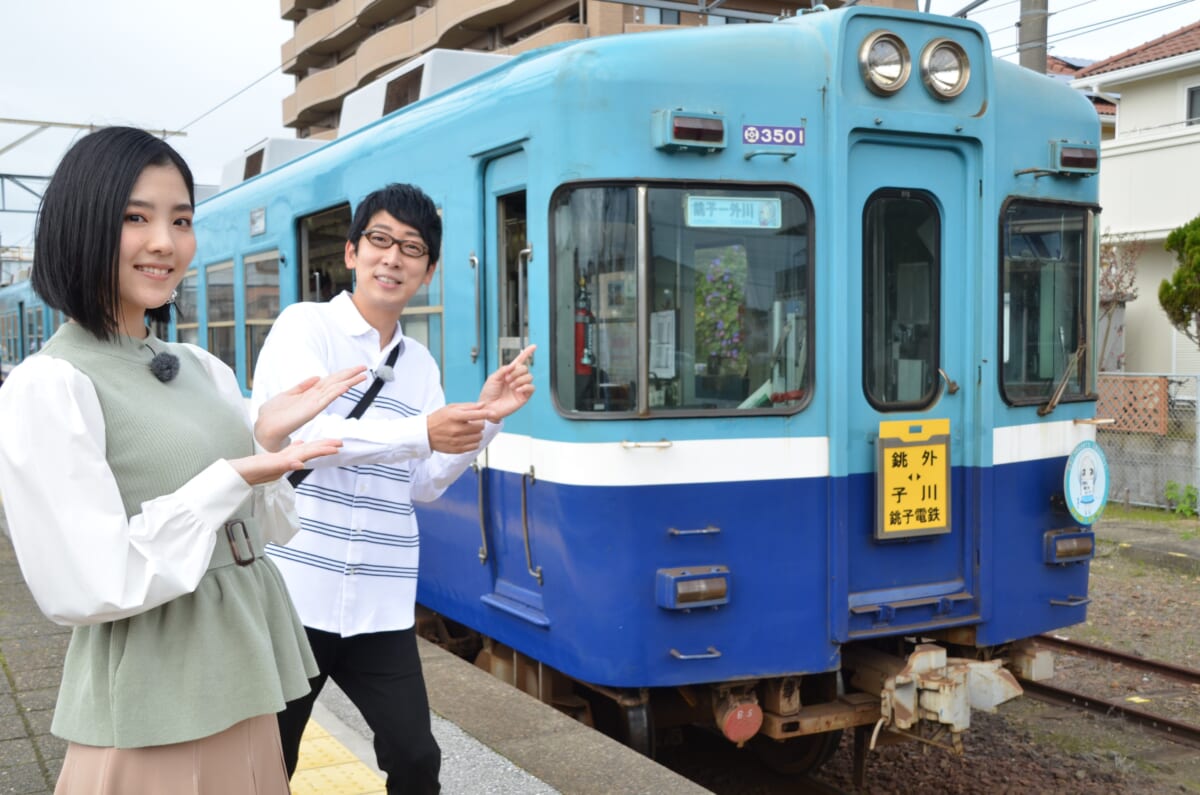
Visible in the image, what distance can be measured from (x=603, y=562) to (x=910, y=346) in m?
1.55

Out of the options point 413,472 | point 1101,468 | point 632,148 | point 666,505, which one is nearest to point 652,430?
point 666,505

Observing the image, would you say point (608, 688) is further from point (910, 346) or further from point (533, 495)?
point (910, 346)

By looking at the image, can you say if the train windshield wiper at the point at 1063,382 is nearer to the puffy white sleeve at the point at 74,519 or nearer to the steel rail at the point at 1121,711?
the steel rail at the point at 1121,711

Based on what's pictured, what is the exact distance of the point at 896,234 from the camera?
187 inches

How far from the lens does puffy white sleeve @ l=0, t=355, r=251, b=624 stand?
1775 mm

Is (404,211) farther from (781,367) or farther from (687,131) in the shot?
(781,367)

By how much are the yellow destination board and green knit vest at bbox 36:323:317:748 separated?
2991 mm

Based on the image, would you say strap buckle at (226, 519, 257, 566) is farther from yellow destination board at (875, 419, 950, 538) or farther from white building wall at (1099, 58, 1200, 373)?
white building wall at (1099, 58, 1200, 373)

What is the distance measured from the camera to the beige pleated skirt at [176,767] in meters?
1.94

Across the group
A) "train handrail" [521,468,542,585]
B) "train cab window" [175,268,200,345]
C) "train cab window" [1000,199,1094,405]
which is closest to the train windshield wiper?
"train cab window" [1000,199,1094,405]

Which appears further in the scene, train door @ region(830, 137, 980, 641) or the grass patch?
the grass patch

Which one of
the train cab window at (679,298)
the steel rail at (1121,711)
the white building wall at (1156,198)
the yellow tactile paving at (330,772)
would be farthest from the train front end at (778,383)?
the white building wall at (1156,198)

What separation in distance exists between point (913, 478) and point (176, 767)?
330 cm

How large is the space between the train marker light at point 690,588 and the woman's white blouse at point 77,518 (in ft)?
8.59
